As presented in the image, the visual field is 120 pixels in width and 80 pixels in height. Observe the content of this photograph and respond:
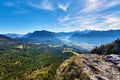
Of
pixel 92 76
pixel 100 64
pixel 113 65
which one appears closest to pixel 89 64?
pixel 100 64

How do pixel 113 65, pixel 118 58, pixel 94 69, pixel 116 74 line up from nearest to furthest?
pixel 116 74
pixel 94 69
pixel 113 65
pixel 118 58

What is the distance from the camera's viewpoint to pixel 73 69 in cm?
13650

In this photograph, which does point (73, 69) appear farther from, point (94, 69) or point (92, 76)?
point (92, 76)

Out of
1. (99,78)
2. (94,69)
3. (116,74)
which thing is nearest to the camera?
(99,78)

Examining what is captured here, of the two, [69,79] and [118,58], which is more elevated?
[118,58]

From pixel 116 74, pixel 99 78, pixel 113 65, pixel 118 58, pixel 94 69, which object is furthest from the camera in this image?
pixel 118 58

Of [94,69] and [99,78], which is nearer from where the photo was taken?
[99,78]

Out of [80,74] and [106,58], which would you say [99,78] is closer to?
[80,74]

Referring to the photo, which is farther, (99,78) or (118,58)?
(118,58)

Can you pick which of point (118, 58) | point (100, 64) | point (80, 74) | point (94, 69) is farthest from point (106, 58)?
point (80, 74)

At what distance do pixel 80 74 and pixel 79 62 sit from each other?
21591mm

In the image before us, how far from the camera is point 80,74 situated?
124 m

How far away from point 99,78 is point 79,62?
35463 mm

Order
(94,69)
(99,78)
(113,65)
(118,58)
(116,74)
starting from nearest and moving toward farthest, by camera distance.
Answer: (99,78) < (116,74) < (94,69) < (113,65) < (118,58)
